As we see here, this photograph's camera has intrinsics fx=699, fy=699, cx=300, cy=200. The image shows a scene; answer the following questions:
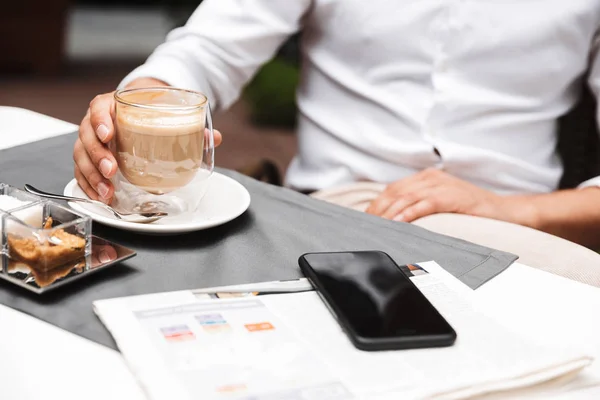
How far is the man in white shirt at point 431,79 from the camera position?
49.6 inches

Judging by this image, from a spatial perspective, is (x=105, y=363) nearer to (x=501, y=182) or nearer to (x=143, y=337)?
(x=143, y=337)

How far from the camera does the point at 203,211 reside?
2.96ft

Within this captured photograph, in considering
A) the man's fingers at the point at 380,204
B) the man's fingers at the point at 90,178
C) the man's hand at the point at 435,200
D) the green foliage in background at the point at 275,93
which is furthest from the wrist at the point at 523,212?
the green foliage in background at the point at 275,93

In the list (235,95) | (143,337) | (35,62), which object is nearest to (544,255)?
(143,337)

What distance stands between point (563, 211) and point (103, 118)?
80 cm

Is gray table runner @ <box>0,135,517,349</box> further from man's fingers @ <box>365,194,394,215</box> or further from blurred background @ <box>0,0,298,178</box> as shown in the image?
blurred background @ <box>0,0,298,178</box>

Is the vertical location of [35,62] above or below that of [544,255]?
below

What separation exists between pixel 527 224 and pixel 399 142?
10.8 inches

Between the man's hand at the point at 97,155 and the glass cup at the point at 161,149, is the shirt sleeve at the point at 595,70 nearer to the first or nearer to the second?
the glass cup at the point at 161,149

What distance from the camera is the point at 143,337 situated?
584mm

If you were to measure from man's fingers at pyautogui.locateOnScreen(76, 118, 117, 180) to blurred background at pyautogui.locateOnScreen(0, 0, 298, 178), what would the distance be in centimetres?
241

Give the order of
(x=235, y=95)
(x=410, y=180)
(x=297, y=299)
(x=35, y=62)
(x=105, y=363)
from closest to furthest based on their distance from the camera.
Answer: (x=105, y=363)
(x=297, y=299)
(x=410, y=180)
(x=235, y=95)
(x=35, y=62)

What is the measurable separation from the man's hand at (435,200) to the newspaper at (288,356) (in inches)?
17.3

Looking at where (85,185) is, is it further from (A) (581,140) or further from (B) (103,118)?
(A) (581,140)
